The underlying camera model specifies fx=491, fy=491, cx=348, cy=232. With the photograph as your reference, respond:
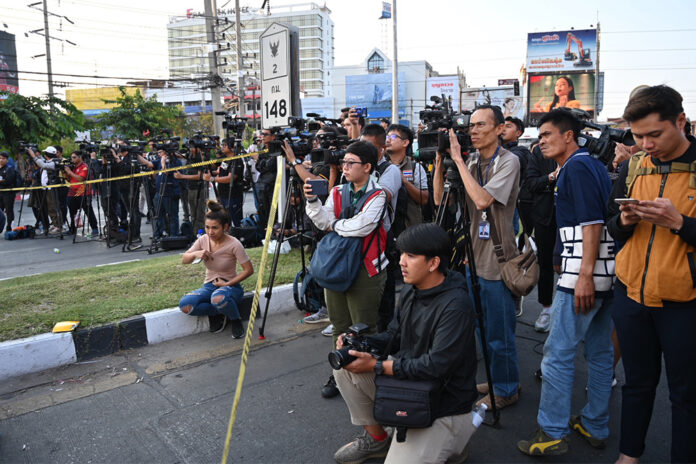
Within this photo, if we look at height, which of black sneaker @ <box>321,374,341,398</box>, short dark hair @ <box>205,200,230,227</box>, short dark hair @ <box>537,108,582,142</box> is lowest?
black sneaker @ <box>321,374,341,398</box>

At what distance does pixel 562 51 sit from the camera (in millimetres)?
42750

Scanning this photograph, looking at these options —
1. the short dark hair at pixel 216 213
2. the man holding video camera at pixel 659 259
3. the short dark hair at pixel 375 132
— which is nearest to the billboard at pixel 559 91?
the short dark hair at pixel 375 132

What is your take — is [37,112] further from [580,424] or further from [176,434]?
[580,424]

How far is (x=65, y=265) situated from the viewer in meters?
8.00

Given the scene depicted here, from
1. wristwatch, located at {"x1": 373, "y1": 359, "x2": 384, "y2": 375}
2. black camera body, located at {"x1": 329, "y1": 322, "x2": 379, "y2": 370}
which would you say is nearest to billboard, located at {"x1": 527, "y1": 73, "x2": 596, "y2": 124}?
Answer: black camera body, located at {"x1": 329, "y1": 322, "x2": 379, "y2": 370}

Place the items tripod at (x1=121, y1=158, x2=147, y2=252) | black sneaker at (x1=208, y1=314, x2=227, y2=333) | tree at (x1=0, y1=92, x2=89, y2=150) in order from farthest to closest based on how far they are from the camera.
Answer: tree at (x1=0, y1=92, x2=89, y2=150) < tripod at (x1=121, y1=158, x2=147, y2=252) < black sneaker at (x1=208, y1=314, x2=227, y2=333)

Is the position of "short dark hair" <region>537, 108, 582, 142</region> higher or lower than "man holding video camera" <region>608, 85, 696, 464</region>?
higher

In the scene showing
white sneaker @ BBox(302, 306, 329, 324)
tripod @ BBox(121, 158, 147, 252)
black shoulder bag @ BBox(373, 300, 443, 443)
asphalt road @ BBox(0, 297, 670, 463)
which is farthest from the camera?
tripod @ BBox(121, 158, 147, 252)

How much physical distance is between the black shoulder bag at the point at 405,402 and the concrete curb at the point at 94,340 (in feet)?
9.39

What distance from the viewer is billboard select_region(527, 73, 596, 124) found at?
1671 inches

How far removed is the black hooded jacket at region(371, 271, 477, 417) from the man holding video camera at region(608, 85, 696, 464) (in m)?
0.74

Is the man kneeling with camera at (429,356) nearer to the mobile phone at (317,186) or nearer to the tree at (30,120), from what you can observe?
the mobile phone at (317,186)

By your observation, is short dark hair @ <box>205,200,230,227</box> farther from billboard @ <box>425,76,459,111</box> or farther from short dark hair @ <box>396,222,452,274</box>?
billboard @ <box>425,76,459,111</box>

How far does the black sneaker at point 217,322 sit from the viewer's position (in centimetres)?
478
